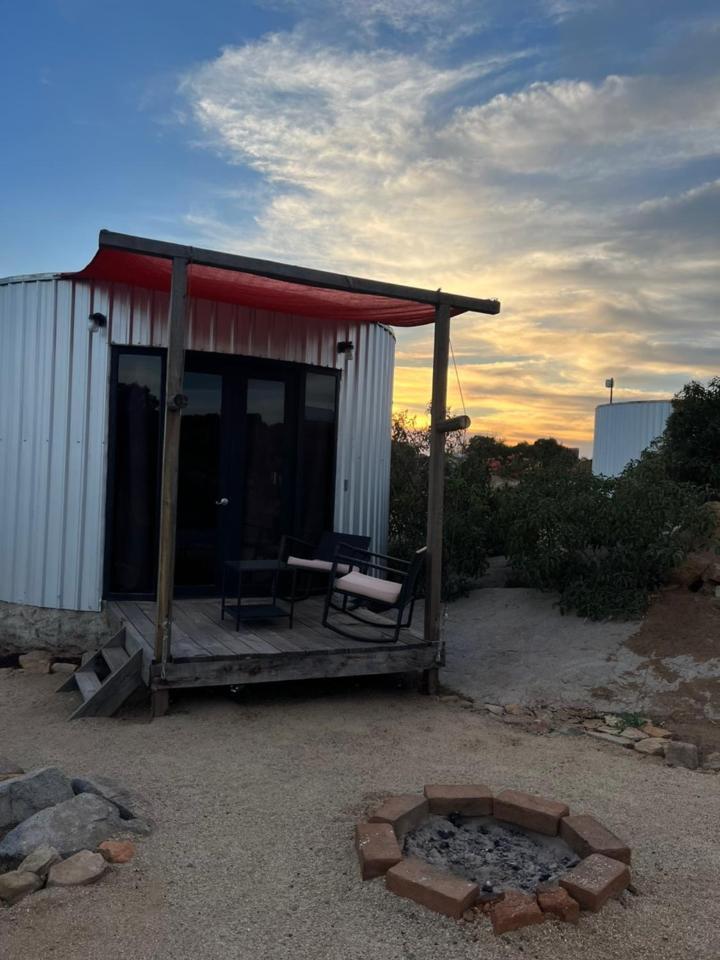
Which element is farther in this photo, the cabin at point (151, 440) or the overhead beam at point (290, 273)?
the cabin at point (151, 440)

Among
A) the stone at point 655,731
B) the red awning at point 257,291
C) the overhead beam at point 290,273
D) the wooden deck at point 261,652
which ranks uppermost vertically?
the red awning at point 257,291

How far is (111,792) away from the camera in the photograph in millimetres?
3402

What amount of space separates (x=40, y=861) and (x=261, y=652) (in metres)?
2.21

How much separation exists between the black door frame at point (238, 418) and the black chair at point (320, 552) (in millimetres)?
231

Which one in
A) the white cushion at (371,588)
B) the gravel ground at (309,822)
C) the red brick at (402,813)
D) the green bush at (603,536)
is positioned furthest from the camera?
the green bush at (603,536)

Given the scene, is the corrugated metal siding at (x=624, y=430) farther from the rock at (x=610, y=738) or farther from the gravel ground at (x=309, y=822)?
the gravel ground at (x=309, y=822)

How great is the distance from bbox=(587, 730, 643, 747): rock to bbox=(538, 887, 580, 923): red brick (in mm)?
2180

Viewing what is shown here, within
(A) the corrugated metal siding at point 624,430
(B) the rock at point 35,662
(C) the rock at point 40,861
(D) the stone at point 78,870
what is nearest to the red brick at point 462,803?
(D) the stone at point 78,870

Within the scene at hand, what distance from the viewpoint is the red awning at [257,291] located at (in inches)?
209

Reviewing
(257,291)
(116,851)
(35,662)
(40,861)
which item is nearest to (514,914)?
(116,851)

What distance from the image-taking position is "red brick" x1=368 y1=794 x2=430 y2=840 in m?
3.09

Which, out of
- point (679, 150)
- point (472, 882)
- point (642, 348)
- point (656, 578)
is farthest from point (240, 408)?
point (642, 348)

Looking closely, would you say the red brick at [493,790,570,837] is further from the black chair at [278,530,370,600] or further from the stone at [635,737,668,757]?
the black chair at [278,530,370,600]

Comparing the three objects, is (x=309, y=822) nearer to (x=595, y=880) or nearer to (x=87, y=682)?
(x=595, y=880)
